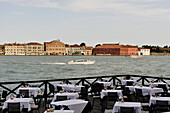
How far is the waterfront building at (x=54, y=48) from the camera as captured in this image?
188m

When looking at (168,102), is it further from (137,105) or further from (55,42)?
(55,42)

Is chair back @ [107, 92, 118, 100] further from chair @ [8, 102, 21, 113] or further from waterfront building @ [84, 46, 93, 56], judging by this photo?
waterfront building @ [84, 46, 93, 56]

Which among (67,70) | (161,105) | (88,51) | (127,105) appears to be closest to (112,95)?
(127,105)

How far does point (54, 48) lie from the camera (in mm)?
188250

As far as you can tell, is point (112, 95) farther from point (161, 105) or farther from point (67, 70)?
point (67, 70)

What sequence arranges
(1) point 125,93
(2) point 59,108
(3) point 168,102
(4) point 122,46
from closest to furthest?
(2) point 59,108, (3) point 168,102, (1) point 125,93, (4) point 122,46

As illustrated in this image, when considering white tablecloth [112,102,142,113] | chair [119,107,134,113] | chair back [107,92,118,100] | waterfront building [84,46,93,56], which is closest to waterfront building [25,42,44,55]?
waterfront building [84,46,93,56]

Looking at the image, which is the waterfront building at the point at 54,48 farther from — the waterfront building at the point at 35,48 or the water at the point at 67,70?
the water at the point at 67,70

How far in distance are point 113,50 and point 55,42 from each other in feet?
131

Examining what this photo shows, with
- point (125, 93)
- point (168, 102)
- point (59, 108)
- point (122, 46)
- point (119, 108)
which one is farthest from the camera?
point (122, 46)

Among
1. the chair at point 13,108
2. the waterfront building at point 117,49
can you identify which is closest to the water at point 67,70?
the chair at point 13,108

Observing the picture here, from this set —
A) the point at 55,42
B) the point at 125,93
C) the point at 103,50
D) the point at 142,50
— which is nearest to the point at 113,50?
the point at 103,50

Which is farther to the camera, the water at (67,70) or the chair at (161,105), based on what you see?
the water at (67,70)

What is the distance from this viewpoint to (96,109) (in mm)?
9125
